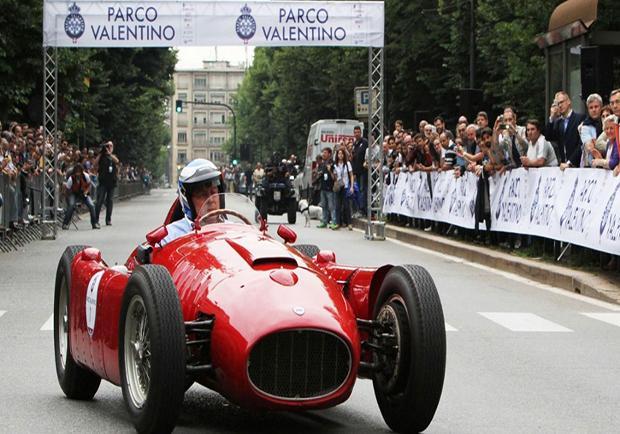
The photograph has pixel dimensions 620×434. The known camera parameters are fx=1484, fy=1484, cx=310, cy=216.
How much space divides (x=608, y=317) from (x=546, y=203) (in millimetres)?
5173

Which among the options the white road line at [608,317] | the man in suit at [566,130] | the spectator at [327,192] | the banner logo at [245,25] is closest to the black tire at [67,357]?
the white road line at [608,317]

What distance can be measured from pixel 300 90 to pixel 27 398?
71558 mm

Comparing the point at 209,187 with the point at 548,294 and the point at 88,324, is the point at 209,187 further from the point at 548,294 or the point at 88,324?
the point at 548,294

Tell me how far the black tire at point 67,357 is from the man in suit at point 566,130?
1077cm

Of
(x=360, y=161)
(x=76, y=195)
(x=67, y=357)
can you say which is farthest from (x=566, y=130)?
(x=76, y=195)

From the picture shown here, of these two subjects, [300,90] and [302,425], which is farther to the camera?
[300,90]

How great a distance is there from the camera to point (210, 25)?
95.0 ft

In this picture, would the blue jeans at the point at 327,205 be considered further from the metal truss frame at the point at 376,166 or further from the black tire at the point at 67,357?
the black tire at the point at 67,357

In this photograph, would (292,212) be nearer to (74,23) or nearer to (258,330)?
(74,23)

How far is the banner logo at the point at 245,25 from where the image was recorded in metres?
28.9

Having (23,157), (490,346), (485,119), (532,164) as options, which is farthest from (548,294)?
(23,157)

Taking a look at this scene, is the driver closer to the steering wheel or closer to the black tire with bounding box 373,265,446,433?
the steering wheel

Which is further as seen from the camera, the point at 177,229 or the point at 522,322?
the point at 522,322

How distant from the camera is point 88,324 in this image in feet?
26.7
